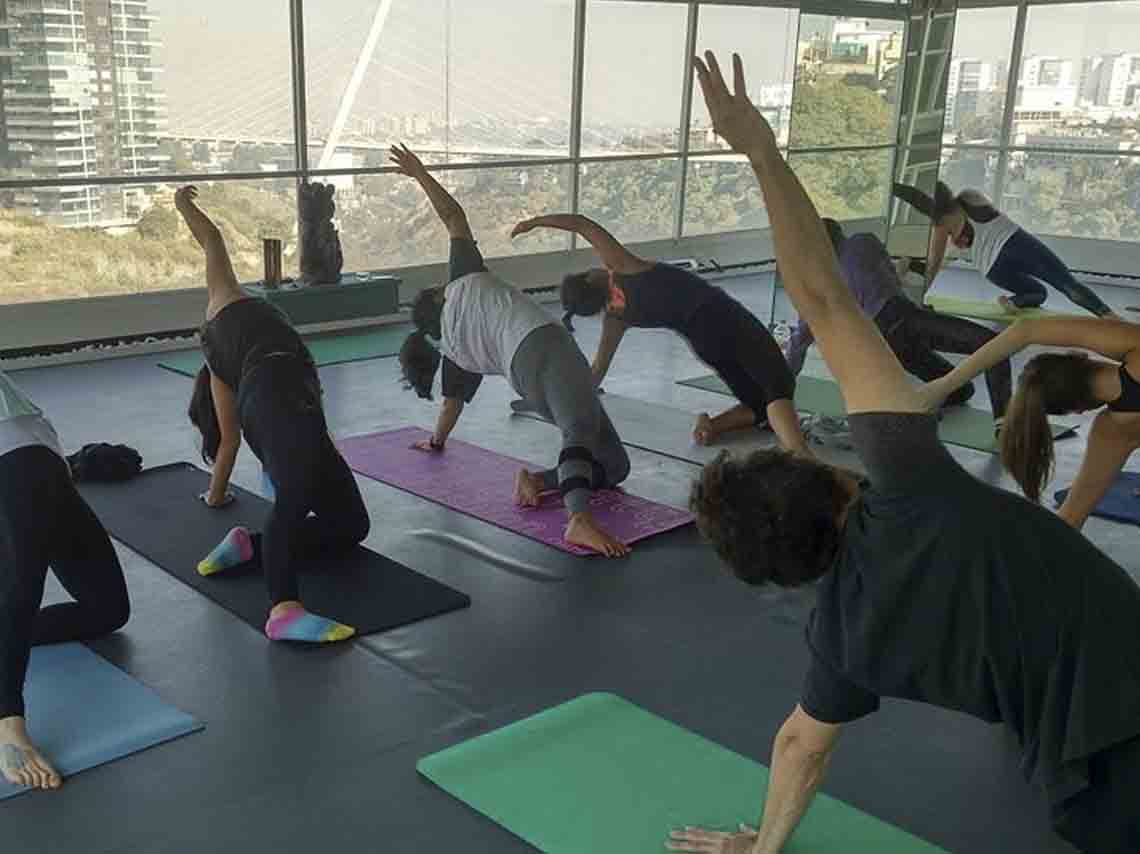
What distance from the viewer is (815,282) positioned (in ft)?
5.49

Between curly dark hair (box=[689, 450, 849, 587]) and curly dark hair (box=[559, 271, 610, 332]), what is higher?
curly dark hair (box=[689, 450, 849, 587])

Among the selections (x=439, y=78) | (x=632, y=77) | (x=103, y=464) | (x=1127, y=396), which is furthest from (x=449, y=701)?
(x=632, y=77)

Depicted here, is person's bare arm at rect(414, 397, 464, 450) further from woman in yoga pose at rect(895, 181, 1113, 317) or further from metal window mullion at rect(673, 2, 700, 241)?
metal window mullion at rect(673, 2, 700, 241)

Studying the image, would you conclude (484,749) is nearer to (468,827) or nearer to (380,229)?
(468,827)

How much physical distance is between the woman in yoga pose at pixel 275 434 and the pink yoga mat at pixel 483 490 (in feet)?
2.16

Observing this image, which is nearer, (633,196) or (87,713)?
(87,713)

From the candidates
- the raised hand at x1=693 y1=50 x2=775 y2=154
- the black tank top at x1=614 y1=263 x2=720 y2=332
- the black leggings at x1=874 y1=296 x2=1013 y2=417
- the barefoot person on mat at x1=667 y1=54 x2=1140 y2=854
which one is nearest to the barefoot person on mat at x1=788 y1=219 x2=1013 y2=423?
the black leggings at x1=874 y1=296 x2=1013 y2=417

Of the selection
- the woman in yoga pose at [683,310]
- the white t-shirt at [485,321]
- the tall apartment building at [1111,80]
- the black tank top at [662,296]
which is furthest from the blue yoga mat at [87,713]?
the tall apartment building at [1111,80]

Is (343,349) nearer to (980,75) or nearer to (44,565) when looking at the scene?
(44,565)

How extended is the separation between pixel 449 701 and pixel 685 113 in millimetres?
8139

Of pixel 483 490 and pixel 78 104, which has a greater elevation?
pixel 78 104

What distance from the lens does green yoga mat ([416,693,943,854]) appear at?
7.88 feet

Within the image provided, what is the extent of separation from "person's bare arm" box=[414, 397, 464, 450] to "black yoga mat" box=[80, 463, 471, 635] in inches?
35.2

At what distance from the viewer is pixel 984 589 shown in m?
1.47
